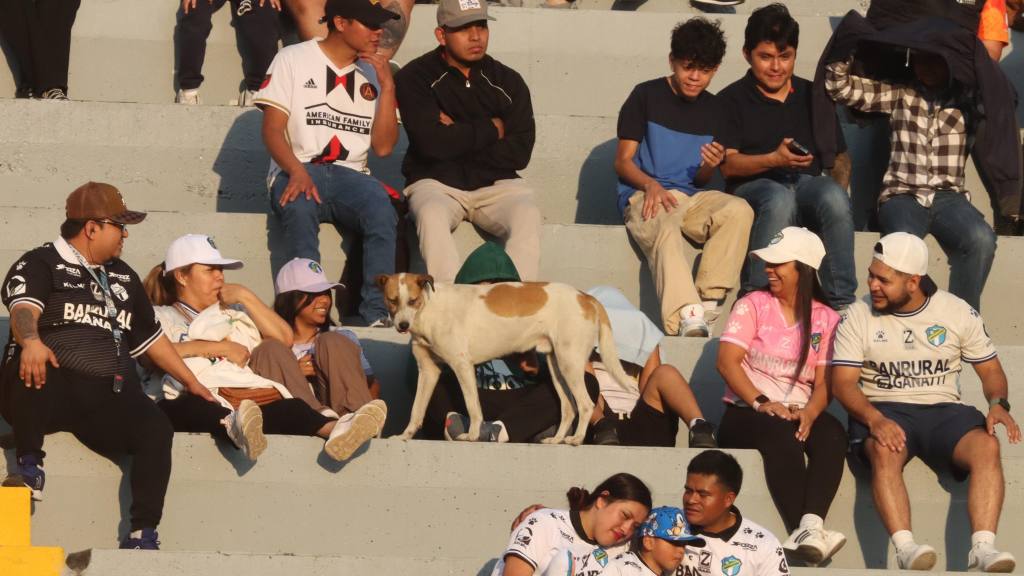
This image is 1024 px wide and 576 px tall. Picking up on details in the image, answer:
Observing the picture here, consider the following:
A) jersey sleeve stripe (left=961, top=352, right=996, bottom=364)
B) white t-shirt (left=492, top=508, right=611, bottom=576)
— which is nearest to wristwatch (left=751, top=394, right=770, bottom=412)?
jersey sleeve stripe (left=961, top=352, right=996, bottom=364)

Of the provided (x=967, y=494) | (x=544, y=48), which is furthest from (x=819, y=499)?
(x=544, y=48)

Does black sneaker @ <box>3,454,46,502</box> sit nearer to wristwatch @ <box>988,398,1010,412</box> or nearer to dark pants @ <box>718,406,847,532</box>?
dark pants @ <box>718,406,847,532</box>

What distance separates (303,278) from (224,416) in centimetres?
71

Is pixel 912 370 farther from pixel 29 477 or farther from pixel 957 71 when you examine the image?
pixel 29 477

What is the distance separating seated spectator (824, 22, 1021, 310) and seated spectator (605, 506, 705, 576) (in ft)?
9.12

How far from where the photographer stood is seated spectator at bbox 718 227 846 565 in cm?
613

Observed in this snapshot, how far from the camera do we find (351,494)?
6.08 m

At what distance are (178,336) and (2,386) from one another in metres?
0.68

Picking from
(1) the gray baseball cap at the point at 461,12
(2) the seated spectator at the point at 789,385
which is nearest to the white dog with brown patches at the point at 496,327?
(2) the seated spectator at the point at 789,385

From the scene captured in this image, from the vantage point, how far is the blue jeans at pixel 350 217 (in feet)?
23.3

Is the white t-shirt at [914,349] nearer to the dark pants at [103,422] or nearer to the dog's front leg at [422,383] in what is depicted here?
the dog's front leg at [422,383]

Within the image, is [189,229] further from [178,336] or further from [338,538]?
[338,538]

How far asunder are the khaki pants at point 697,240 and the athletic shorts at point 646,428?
73 centimetres

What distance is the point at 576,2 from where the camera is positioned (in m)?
9.84
